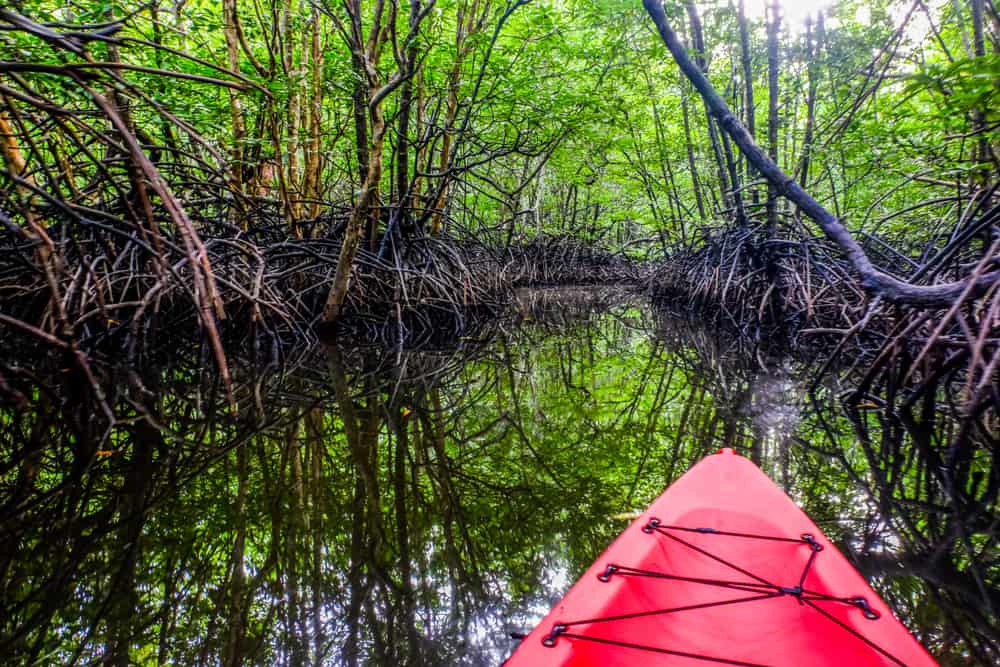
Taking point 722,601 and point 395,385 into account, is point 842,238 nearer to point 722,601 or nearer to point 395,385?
point 722,601

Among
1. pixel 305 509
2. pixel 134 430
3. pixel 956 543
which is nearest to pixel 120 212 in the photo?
pixel 134 430

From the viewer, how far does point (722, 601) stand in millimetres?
1091

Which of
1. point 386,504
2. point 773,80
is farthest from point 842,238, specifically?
point 773,80

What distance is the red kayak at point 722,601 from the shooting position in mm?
896

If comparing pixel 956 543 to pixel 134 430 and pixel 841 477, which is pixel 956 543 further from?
pixel 134 430

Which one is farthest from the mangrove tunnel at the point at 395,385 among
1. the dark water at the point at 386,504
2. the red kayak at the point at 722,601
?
the red kayak at the point at 722,601

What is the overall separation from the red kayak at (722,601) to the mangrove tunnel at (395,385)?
0.17m

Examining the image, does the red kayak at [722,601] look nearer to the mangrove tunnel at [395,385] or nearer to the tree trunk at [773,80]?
the mangrove tunnel at [395,385]

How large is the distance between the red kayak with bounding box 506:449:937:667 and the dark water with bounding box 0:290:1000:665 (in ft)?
0.71

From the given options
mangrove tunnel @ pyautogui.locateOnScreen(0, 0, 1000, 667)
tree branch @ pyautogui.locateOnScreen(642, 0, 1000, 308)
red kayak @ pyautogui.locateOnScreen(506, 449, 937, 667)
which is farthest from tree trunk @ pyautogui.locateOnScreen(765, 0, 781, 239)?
red kayak @ pyautogui.locateOnScreen(506, 449, 937, 667)

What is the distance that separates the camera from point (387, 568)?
1.31m

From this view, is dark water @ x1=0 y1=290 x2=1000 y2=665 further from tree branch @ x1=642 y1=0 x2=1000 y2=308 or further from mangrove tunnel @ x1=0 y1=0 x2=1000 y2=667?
tree branch @ x1=642 y1=0 x2=1000 y2=308

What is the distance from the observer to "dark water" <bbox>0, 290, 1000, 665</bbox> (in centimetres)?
109

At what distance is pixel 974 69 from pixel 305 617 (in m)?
3.06
